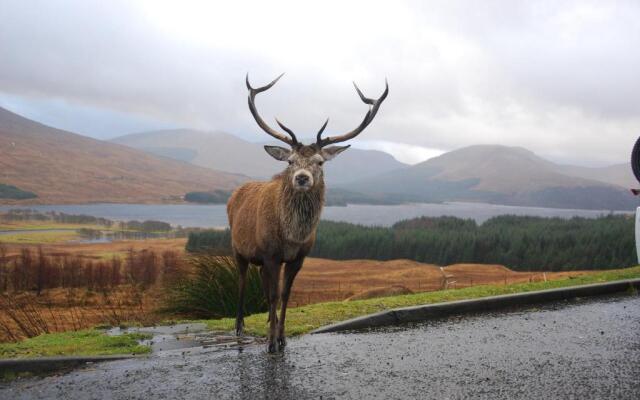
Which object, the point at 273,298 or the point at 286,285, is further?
the point at 286,285

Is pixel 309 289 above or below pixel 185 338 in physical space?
below

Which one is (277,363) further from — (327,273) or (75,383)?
(327,273)

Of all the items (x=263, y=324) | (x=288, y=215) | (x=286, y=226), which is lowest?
(x=263, y=324)

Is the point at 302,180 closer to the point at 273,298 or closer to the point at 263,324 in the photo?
the point at 273,298

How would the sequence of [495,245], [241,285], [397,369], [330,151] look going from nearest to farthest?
[397,369]
[330,151]
[241,285]
[495,245]

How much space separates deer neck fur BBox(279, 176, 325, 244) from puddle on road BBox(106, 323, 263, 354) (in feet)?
4.97

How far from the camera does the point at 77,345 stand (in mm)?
6648

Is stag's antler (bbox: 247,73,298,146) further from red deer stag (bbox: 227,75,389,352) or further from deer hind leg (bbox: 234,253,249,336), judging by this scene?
deer hind leg (bbox: 234,253,249,336)

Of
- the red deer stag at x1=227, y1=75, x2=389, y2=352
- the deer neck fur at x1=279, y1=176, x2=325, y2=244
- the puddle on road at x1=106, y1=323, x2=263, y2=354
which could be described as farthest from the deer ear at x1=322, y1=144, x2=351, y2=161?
the puddle on road at x1=106, y1=323, x2=263, y2=354

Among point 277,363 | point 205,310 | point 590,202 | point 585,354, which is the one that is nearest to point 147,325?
point 205,310

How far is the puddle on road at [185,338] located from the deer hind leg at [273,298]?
557mm

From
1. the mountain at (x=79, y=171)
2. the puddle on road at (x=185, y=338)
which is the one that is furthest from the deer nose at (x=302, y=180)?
the mountain at (x=79, y=171)

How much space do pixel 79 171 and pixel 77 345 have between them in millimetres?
87484

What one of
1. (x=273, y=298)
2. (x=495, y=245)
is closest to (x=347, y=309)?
(x=273, y=298)
